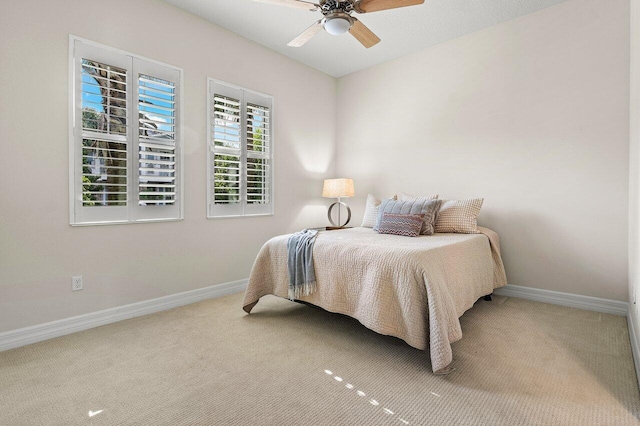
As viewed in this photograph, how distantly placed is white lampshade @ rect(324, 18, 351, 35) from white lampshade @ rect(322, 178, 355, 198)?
209 centimetres

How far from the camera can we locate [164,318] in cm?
285

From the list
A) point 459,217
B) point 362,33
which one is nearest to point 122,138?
point 362,33

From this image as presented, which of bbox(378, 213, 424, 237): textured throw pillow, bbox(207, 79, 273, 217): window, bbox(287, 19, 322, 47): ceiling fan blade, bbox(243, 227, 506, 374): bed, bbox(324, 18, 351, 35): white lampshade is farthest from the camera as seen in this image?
bbox(207, 79, 273, 217): window

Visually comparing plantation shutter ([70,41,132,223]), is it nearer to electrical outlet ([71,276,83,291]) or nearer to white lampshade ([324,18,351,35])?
electrical outlet ([71,276,83,291])

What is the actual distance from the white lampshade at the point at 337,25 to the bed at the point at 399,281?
1.59 m

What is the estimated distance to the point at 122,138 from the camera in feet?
9.09

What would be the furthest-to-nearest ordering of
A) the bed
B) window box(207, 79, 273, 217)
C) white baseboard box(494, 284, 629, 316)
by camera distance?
window box(207, 79, 273, 217) < white baseboard box(494, 284, 629, 316) < the bed

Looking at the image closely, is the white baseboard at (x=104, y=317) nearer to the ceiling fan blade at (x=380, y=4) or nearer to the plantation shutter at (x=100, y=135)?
the plantation shutter at (x=100, y=135)

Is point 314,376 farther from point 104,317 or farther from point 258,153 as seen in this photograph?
point 258,153

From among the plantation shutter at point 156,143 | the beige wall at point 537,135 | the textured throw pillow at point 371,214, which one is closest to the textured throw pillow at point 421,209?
the textured throw pillow at point 371,214

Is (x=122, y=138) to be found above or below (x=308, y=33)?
below

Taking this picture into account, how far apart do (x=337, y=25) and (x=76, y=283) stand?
9.19 ft

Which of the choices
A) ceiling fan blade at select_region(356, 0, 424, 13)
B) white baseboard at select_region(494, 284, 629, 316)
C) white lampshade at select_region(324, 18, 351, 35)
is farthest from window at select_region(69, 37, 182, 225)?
white baseboard at select_region(494, 284, 629, 316)

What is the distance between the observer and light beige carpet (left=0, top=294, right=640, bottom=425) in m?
1.57
